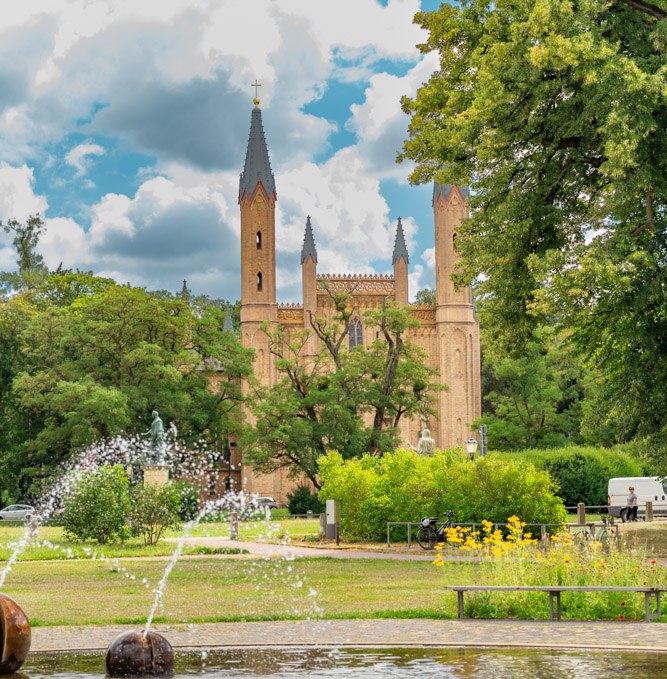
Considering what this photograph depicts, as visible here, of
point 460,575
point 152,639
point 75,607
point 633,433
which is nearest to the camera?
point 152,639

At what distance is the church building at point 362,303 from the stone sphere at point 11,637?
64.9 m

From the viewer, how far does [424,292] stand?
97188mm

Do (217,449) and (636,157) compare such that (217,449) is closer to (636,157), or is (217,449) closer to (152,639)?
(636,157)

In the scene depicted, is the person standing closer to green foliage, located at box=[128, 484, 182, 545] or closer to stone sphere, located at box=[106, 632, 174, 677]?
green foliage, located at box=[128, 484, 182, 545]

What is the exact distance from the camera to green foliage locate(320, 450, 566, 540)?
25578mm

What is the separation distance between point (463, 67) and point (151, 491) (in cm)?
1221

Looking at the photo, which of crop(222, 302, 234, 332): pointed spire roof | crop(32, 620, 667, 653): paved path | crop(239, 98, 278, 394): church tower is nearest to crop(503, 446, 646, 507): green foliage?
crop(239, 98, 278, 394): church tower

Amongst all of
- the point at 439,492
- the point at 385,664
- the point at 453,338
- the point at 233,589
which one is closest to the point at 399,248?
the point at 453,338

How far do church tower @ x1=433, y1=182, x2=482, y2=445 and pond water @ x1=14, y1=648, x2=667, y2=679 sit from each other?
211 ft

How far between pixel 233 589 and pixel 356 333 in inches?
2362

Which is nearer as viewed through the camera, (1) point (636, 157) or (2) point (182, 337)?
(1) point (636, 157)

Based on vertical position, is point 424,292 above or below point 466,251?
above

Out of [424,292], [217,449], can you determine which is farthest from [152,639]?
[424,292]

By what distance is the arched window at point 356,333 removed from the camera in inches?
2970
